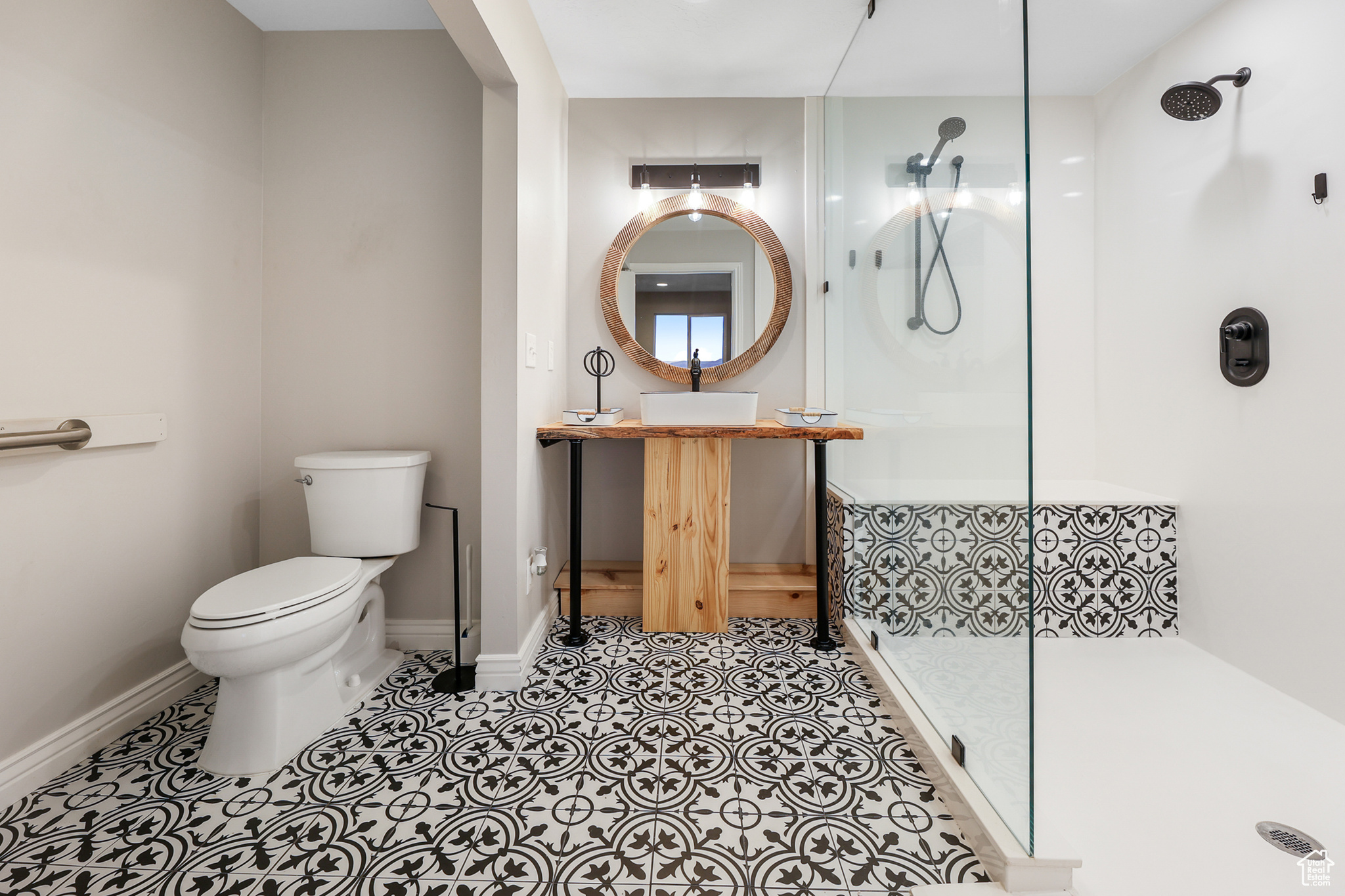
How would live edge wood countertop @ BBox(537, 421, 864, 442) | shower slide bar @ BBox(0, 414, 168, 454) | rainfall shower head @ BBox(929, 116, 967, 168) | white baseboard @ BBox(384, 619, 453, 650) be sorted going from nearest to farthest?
rainfall shower head @ BBox(929, 116, 967, 168) < shower slide bar @ BBox(0, 414, 168, 454) < live edge wood countertop @ BBox(537, 421, 864, 442) < white baseboard @ BBox(384, 619, 453, 650)

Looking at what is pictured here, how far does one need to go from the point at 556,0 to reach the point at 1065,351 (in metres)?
2.43

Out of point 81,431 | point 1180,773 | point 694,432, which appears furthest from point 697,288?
point 1180,773

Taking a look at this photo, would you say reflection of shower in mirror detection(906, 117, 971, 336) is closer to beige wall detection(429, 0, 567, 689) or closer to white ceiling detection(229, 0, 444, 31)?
beige wall detection(429, 0, 567, 689)

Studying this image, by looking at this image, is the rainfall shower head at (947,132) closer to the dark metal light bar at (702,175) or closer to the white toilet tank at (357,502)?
the dark metal light bar at (702,175)

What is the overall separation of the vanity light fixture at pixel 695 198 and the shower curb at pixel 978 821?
2109 mm

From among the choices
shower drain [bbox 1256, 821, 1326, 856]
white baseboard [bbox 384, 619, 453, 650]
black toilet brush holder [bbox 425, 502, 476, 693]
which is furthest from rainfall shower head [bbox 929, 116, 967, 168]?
white baseboard [bbox 384, 619, 453, 650]

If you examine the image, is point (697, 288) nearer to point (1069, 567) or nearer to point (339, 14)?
point (339, 14)

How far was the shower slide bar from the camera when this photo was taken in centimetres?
135

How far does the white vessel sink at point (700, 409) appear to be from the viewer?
2.31 metres

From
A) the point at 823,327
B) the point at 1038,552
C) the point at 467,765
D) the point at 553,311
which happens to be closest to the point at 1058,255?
the point at 823,327

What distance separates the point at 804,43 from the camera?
220cm

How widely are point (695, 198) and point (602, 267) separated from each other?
1.77 ft

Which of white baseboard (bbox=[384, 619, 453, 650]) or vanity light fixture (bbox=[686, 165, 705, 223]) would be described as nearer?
white baseboard (bbox=[384, 619, 453, 650])

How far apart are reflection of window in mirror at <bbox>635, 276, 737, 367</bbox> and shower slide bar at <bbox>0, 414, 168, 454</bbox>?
5.85 ft
